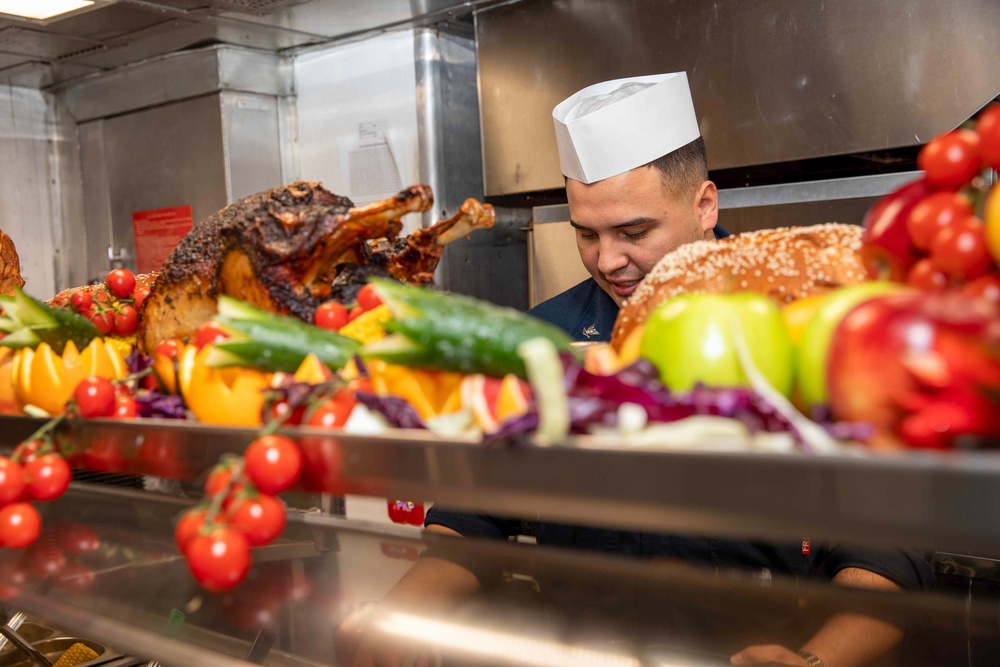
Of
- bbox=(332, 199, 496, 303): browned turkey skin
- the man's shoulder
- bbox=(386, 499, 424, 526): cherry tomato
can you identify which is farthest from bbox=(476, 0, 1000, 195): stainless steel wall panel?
bbox=(332, 199, 496, 303): browned turkey skin

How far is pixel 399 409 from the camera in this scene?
852mm

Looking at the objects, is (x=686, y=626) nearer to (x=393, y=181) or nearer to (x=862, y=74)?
(x=862, y=74)

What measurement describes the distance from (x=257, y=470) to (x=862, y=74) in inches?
107

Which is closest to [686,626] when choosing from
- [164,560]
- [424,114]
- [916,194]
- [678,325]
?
[678,325]

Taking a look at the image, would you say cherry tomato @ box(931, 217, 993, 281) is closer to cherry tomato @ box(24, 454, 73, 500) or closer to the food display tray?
the food display tray

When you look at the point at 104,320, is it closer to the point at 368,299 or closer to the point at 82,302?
the point at 82,302

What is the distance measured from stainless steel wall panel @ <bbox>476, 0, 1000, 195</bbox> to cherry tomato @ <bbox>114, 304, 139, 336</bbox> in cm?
233

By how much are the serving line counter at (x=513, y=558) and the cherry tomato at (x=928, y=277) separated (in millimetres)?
191

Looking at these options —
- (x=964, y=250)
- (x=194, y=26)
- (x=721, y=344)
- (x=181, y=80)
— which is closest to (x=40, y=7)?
(x=194, y=26)

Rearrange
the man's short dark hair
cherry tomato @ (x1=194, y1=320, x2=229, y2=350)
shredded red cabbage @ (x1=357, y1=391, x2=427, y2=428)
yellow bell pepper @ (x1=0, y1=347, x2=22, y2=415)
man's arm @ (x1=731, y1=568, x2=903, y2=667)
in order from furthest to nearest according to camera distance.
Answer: the man's short dark hair, yellow bell pepper @ (x1=0, y1=347, x2=22, y2=415), cherry tomato @ (x1=194, y1=320, x2=229, y2=350), man's arm @ (x1=731, y1=568, x2=903, y2=667), shredded red cabbage @ (x1=357, y1=391, x2=427, y2=428)

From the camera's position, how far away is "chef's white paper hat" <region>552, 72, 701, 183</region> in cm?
236

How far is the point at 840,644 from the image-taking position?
0.99 m

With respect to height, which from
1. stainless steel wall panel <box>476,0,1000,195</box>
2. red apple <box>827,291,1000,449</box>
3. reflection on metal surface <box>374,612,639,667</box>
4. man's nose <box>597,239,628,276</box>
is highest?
stainless steel wall panel <box>476,0,1000,195</box>

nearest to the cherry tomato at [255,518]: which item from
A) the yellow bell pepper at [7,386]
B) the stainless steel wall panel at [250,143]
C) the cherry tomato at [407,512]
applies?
the yellow bell pepper at [7,386]
